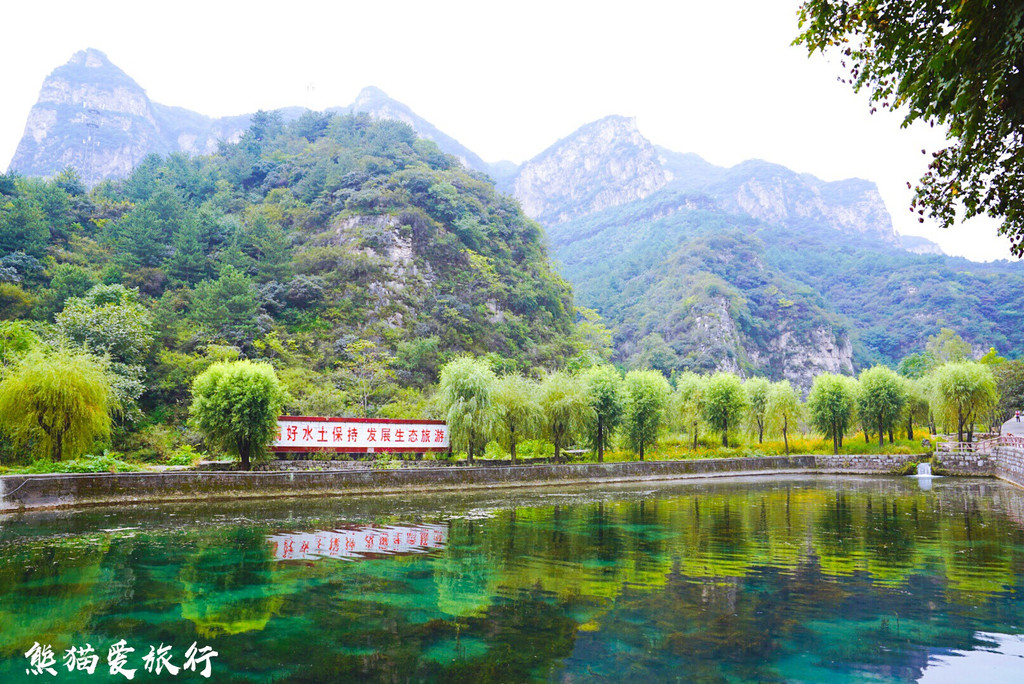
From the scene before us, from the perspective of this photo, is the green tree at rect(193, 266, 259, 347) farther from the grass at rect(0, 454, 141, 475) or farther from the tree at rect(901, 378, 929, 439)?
the tree at rect(901, 378, 929, 439)

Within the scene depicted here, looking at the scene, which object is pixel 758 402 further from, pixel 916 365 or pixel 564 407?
pixel 916 365

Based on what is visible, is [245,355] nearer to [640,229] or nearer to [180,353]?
[180,353]

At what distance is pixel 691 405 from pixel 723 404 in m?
Answer: 2.52

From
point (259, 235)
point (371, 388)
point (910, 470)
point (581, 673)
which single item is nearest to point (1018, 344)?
point (910, 470)

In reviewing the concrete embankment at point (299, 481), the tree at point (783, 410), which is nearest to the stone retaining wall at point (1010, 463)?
the tree at point (783, 410)

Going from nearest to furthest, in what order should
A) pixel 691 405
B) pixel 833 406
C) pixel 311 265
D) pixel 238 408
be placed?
→ pixel 238 408
pixel 833 406
pixel 691 405
pixel 311 265

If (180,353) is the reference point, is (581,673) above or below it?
below

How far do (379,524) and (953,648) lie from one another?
13.6m

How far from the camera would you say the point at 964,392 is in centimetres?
3891

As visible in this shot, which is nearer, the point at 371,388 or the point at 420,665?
the point at 420,665

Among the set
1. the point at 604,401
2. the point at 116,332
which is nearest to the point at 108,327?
the point at 116,332

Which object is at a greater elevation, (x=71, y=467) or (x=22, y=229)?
(x=22, y=229)

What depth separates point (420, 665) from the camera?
617cm

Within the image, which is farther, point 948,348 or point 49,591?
point 948,348
